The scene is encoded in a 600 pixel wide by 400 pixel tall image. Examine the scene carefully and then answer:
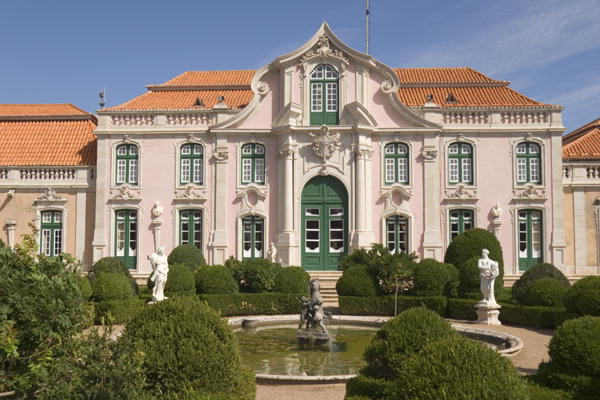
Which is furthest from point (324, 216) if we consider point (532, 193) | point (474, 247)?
point (532, 193)

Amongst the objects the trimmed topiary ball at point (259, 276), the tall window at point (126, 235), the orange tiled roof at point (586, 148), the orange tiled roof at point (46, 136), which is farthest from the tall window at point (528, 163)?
the orange tiled roof at point (46, 136)

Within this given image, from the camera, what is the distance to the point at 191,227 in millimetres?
27109

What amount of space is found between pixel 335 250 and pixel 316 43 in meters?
9.68

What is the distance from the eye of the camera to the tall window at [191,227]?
2708 centimetres

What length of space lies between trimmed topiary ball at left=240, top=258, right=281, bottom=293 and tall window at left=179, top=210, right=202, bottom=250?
7126 mm

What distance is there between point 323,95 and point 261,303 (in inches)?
453

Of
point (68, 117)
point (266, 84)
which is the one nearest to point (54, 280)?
point (266, 84)

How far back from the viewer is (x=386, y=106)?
2709cm

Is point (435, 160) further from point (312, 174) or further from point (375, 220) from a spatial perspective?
point (312, 174)

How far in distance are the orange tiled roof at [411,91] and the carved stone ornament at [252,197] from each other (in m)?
4.50

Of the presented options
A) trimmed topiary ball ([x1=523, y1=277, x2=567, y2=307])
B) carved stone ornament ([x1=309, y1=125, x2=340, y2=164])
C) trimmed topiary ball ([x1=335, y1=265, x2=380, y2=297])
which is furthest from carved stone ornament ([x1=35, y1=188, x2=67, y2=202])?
trimmed topiary ball ([x1=523, y1=277, x2=567, y2=307])

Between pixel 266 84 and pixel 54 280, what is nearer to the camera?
pixel 54 280

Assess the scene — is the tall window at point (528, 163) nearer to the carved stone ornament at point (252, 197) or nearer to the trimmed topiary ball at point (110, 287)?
the carved stone ornament at point (252, 197)

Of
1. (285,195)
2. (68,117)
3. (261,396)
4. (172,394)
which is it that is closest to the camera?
(172,394)
